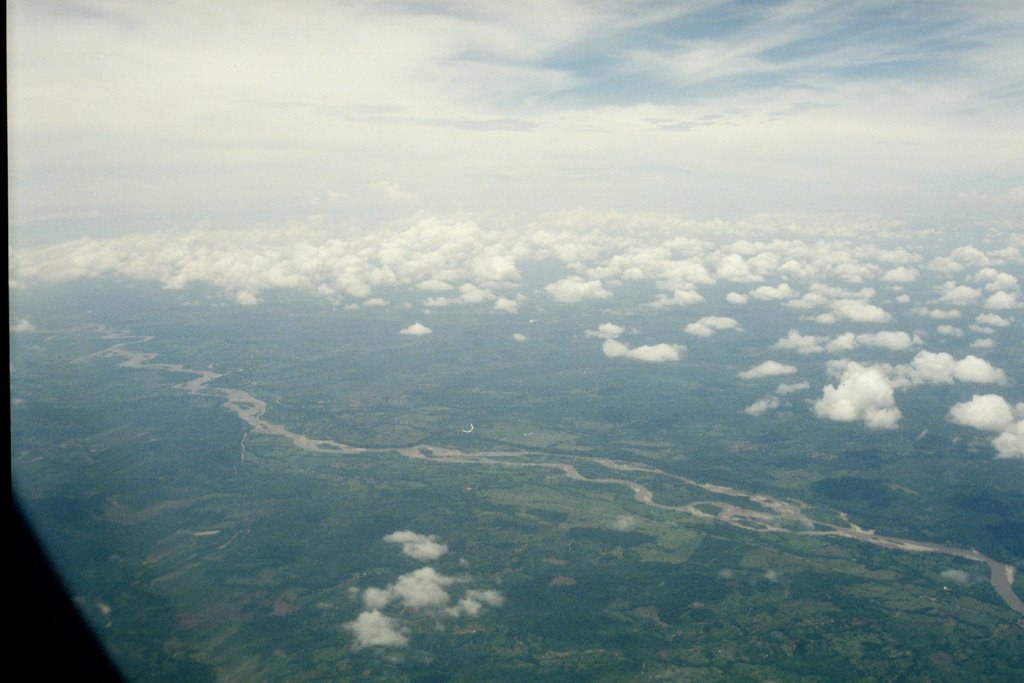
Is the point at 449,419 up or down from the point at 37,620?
down

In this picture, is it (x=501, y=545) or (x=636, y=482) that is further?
(x=636, y=482)

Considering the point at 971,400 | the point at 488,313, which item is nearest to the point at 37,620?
the point at 971,400

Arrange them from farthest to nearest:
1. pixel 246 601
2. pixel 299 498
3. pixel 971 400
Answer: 1. pixel 971 400
2. pixel 299 498
3. pixel 246 601

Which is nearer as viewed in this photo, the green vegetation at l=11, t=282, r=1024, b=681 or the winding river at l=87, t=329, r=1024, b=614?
the green vegetation at l=11, t=282, r=1024, b=681

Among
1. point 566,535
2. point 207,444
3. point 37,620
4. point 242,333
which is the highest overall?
point 37,620

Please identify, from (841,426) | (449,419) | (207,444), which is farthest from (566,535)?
(841,426)

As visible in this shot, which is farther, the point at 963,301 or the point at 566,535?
the point at 963,301

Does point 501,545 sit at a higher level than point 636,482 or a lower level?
lower

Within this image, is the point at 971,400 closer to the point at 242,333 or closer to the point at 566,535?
the point at 566,535

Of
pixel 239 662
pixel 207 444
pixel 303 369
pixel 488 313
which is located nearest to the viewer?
pixel 239 662

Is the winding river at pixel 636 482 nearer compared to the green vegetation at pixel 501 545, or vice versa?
the green vegetation at pixel 501 545
